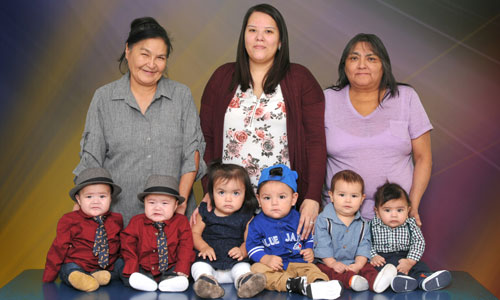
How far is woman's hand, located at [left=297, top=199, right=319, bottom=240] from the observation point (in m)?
3.90

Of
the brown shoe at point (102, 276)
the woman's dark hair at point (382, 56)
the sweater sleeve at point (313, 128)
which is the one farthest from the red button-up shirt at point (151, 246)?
the woman's dark hair at point (382, 56)

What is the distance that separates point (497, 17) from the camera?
18.6ft

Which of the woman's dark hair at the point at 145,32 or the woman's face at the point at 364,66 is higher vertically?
the woman's dark hair at the point at 145,32

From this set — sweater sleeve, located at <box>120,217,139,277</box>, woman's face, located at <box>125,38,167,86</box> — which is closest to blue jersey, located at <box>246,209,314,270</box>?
sweater sleeve, located at <box>120,217,139,277</box>

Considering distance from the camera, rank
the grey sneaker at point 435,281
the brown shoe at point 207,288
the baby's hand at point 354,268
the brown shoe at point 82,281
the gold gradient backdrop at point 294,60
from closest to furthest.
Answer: the brown shoe at point 207,288
the brown shoe at point 82,281
the grey sneaker at point 435,281
the baby's hand at point 354,268
the gold gradient backdrop at point 294,60

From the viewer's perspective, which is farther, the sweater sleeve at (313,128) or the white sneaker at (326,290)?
the sweater sleeve at (313,128)

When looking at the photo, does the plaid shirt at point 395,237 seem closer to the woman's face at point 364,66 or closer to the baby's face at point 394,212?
the baby's face at point 394,212

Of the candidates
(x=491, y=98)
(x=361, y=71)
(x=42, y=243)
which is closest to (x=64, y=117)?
(x=42, y=243)

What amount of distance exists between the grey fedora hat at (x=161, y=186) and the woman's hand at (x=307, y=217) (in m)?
0.77

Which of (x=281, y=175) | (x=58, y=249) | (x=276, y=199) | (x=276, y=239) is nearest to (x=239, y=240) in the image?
(x=276, y=239)

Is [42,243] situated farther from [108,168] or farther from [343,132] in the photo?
[343,132]

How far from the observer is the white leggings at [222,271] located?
12.2 feet

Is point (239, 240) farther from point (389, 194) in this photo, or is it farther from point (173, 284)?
point (389, 194)

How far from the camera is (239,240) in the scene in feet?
13.1
